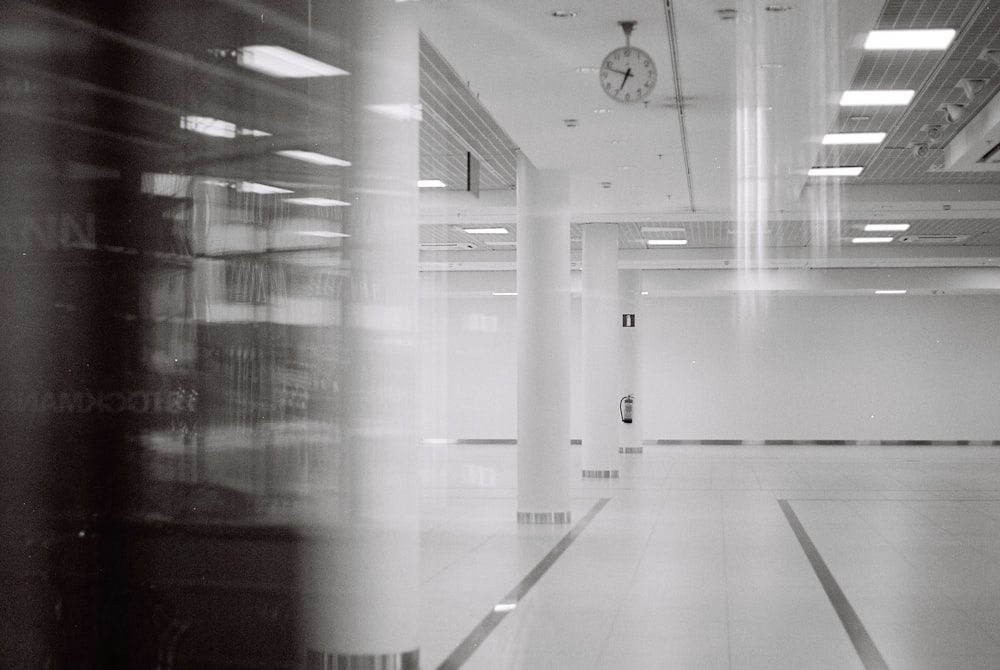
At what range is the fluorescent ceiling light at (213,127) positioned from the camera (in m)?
6.88

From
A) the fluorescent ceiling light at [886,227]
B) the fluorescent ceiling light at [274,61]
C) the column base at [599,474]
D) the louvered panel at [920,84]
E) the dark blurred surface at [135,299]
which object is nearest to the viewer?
the dark blurred surface at [135,299]

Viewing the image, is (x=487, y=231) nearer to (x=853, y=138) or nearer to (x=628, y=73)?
(x=853, y=138)

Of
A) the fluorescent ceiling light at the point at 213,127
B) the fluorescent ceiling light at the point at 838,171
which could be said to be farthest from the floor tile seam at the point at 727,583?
the fluorescent ceiling light at the point at 838,171

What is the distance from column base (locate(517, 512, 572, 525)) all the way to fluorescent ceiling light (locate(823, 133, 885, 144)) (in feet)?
17.8

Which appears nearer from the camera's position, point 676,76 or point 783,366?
point 676,76

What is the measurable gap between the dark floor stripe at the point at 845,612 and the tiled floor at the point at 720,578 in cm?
2

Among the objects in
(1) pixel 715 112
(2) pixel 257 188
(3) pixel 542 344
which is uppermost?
(1) pixel 715 112

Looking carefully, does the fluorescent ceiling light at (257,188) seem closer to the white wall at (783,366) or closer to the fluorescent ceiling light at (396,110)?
the fluorescent ceiling light at (396,110)

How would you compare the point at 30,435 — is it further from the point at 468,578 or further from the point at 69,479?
the point at 468,578

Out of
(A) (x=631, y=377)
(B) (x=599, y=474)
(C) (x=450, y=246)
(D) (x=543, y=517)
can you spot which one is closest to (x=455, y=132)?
(D) (x=543, y=517)

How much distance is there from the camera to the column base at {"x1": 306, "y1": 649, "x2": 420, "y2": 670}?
6.12m

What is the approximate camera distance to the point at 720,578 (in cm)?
993

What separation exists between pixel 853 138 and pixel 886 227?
26.8 feet

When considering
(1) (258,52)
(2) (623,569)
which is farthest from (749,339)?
(1) (258,52)
